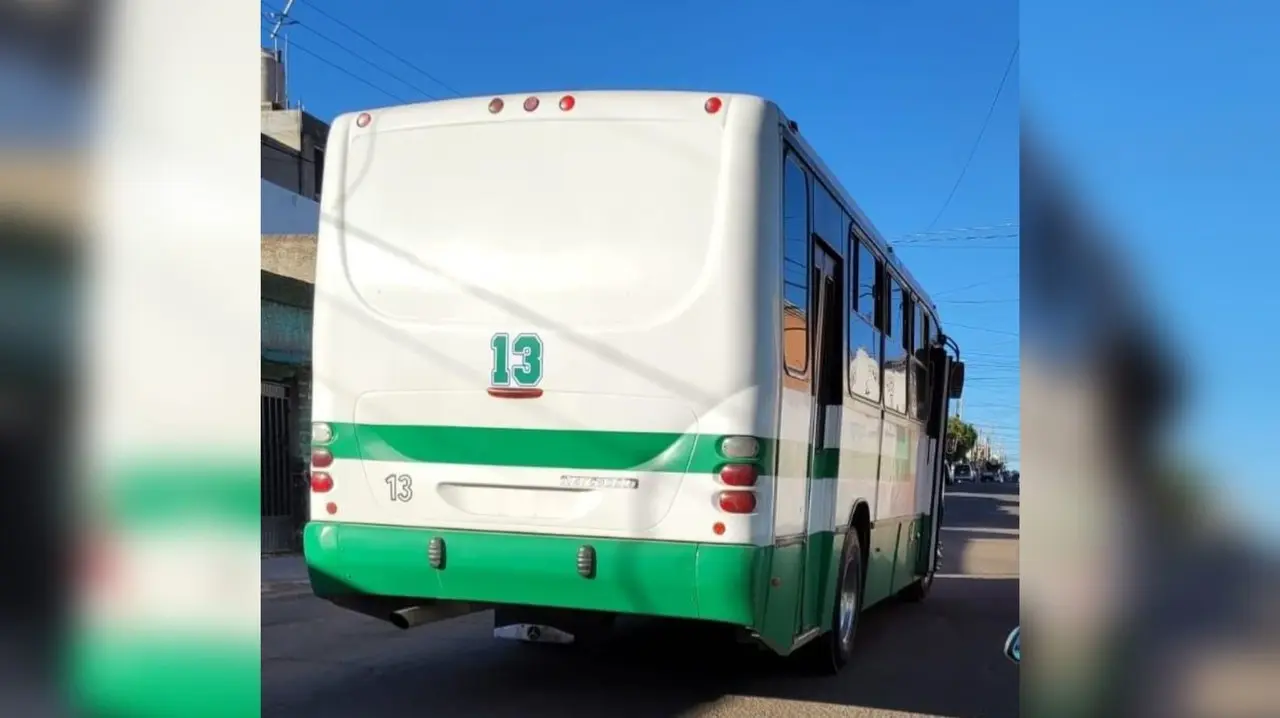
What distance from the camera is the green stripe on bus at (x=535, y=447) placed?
5.03m

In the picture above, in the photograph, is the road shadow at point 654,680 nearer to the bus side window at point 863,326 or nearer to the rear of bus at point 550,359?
the rear of bus at point 550,359

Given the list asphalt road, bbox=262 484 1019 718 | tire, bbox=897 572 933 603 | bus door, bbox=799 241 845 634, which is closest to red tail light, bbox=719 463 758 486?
bus door, bbox=799 241 845 634

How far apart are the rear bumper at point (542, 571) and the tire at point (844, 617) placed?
1.83 meters

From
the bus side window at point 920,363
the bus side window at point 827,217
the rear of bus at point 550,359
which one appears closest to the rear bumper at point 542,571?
the rear of bus at point 550,359

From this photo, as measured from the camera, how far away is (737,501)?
4.94 metres

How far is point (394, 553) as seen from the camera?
17.7 ft

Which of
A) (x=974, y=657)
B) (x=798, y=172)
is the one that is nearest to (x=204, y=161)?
(x=798, y=172)

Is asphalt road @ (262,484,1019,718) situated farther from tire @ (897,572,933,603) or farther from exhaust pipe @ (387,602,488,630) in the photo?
tire @ (897,572,933,603)

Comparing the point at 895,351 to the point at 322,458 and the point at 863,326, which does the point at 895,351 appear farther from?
the point at 322,458

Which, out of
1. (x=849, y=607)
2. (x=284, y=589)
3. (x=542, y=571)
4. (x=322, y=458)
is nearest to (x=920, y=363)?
(x=849, y=607)

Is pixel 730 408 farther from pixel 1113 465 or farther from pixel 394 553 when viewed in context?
pixel 1113 465

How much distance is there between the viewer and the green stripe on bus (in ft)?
16.5

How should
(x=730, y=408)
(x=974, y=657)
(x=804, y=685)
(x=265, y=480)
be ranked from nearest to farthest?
(x=730, y=408), (x=804, y=685), (x=974, y=657), (x=265, y=480)

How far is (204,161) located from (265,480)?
41.3 feet
